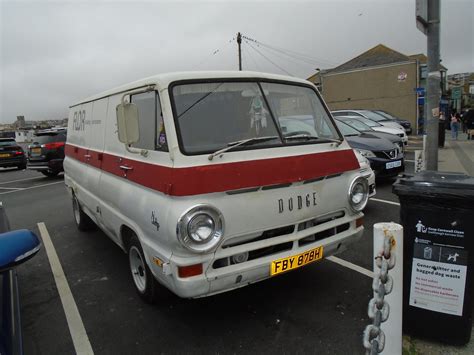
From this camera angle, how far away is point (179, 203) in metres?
2.62

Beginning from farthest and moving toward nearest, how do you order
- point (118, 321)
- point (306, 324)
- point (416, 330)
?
point (118, 321) → point (306, 324) → point (416, 330)

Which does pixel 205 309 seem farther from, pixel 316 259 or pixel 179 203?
pixel 179 203

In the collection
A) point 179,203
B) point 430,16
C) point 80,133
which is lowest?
point 179,203

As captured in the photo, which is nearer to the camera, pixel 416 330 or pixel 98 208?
pixel 416 330

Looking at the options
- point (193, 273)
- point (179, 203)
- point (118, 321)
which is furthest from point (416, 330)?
point (118, 321)

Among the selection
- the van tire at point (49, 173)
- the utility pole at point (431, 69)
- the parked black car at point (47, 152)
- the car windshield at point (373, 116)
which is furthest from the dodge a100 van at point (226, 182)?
the car windshield at point (373, 116)

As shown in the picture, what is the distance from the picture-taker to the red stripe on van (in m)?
2.66

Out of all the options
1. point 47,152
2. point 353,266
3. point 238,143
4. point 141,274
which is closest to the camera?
point 238,143

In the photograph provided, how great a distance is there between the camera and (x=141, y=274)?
3652 mm

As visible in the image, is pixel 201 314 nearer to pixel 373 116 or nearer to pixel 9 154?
pixel 373 116

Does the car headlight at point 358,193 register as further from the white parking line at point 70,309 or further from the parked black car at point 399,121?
the parked black car at point 399,121

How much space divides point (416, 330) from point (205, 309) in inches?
70.1

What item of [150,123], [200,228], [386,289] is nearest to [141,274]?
[200,228]

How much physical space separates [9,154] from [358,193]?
18.6 meters
